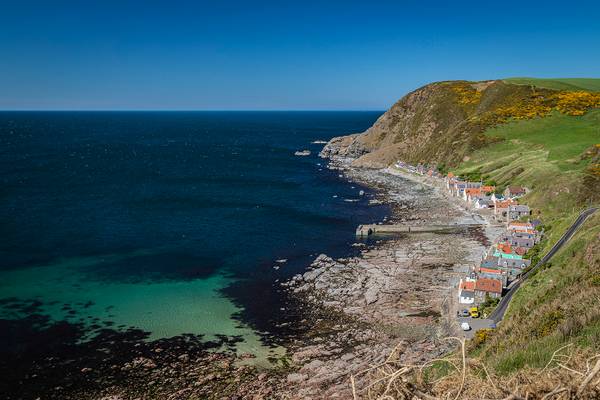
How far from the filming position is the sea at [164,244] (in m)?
47.5

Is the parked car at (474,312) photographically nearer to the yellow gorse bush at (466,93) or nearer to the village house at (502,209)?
the village house at (502,209)

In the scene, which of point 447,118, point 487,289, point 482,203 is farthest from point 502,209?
point 447,118

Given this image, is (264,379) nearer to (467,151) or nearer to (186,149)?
(467,151)

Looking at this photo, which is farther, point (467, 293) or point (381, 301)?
point (381, 301)

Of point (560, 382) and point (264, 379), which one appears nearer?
point (560, 382)

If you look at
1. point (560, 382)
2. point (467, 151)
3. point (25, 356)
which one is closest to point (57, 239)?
point (25, 356)

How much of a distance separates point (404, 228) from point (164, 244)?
39850mm

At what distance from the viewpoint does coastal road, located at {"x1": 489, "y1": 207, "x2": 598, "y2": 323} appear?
42.1m

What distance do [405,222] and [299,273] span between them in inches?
1168

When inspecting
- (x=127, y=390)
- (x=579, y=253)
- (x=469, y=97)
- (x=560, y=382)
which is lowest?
(x=127, y=390)

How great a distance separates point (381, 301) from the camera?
49031 millimetres

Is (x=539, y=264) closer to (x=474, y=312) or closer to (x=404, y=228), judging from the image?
(x=474, y=312)

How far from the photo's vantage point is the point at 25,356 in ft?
130

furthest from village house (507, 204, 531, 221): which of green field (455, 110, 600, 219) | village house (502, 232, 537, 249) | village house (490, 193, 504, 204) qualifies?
village house (502, 232, 537, 249)
